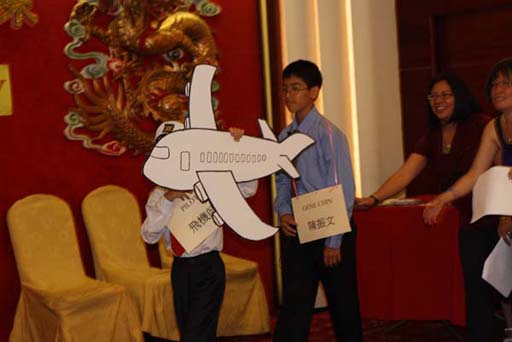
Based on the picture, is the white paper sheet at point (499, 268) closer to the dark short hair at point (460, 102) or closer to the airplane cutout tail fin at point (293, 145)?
the dark short hair at point (460, 102)

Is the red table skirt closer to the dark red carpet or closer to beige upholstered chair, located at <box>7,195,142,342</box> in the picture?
the dark red carpet

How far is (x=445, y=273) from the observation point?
483 cm

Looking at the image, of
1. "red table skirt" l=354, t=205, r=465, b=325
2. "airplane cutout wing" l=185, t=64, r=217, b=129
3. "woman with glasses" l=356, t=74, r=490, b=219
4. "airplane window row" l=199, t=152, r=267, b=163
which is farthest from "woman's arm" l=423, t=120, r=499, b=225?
"airplane cutout wing" l=185, t=64, r=217, b=129

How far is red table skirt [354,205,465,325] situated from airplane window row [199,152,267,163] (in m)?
1.59

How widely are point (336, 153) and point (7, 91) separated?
6.83 feet

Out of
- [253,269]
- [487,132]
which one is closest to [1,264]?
[253,269]

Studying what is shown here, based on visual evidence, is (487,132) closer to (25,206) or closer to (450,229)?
(450,229)

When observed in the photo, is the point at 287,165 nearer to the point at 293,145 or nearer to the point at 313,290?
the point at 293,145

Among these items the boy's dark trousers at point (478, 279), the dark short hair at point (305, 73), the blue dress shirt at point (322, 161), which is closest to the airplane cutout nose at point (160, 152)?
the blue dress shirt at point (322, 161)

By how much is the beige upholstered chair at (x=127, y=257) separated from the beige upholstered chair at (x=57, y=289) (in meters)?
0.10

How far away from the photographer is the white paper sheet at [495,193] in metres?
3.61

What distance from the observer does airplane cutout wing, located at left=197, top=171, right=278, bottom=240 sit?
3322mm

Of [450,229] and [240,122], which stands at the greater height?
[240,122]

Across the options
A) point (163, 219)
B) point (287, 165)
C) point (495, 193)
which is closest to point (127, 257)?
point (163, 219)
